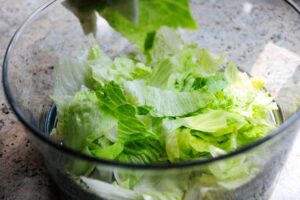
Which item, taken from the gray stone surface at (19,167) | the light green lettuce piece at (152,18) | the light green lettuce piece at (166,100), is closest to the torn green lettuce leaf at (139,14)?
the light green lettuce piece at (152,18)

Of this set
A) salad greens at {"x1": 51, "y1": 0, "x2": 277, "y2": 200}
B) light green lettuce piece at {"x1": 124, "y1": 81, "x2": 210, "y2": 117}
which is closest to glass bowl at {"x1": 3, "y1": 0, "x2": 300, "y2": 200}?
salad greens at {"x1": 51, "y1": 0, "x2": 277, "y2": 200}

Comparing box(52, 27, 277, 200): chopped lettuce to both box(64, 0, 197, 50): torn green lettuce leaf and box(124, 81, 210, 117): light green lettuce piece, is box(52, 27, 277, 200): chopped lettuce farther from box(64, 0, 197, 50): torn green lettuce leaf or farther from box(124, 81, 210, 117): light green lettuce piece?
box(64, 0, 197, 50): torn green lettuce leaf

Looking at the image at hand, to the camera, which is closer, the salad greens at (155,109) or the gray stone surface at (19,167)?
the salad greens at (155,109)

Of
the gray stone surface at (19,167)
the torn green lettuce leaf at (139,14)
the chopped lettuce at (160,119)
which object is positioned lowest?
the gray stone surface at (19,167)

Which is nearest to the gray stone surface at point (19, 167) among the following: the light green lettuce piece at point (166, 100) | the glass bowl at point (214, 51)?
the glass bowl at point (214, 51)

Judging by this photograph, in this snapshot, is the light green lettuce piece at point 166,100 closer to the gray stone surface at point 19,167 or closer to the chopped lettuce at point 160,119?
the chopped lettuce at point 160,119

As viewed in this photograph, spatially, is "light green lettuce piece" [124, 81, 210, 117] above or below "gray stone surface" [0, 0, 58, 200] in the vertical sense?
above

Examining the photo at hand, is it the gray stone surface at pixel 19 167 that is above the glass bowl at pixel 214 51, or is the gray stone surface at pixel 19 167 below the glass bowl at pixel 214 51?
below
